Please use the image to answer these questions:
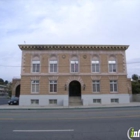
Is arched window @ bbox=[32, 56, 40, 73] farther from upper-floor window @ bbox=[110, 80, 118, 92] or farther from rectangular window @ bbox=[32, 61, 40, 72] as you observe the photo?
upper-floor window @ bbox=[110, 80, 118, 92]

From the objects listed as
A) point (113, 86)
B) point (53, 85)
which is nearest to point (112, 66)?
point (113, 86)

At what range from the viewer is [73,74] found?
90.3ft

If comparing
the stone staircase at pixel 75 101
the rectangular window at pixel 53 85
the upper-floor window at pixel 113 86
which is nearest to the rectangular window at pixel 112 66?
the upper-floor window at pixel 113 86

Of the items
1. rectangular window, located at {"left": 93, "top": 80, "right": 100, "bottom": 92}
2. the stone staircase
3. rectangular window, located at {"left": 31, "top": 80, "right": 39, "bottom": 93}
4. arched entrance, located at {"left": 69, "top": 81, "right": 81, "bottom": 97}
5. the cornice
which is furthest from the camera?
arched entrance, located at {"left": 69, "top": 81, "right": 81, "bottom": 97}

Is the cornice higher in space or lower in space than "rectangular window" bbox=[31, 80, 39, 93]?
higher

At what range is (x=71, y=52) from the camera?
92.4 ft

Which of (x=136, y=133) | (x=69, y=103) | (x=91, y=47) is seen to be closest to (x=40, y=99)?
(x=69, y=103)

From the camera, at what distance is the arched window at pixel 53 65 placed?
27.9 m

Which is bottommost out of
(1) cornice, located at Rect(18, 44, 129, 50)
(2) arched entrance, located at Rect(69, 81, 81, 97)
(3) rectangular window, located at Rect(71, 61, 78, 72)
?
(2) arched entrance, located at Rect(69, 81, 81, 97)

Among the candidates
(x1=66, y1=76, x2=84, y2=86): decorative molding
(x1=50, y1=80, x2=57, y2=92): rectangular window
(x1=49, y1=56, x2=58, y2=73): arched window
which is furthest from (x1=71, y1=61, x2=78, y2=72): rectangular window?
(x1=50, y1=80, x2=57, y2=92): rectangular window

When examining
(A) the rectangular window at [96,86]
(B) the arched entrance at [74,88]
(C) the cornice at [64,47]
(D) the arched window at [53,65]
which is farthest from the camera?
(B) the arched entrance at [74,88]

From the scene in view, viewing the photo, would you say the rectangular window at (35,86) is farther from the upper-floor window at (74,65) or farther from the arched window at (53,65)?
the upper-floor window at (74,65)

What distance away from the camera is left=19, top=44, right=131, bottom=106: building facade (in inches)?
1067

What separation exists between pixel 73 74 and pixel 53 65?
375 centimetres
